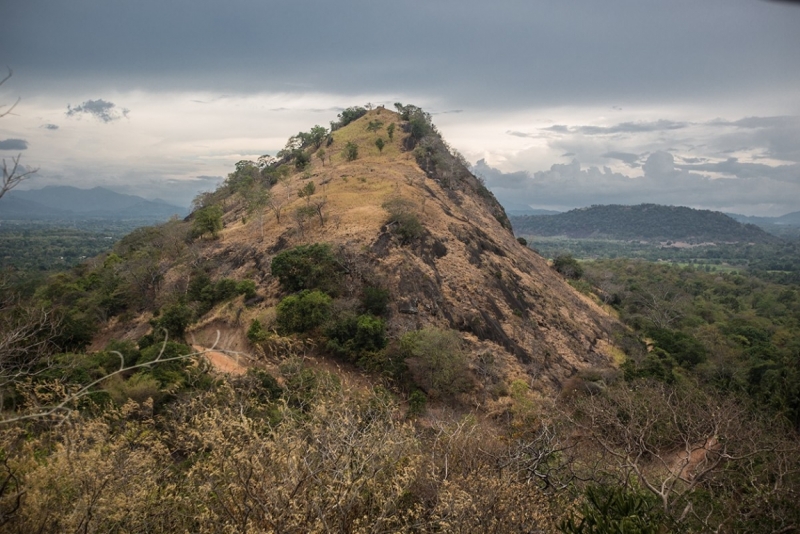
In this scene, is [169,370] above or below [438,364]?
above

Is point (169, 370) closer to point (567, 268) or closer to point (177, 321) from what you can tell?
point (177, 321)

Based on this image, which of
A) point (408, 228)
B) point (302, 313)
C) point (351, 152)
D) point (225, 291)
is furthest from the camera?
point (351, 152)

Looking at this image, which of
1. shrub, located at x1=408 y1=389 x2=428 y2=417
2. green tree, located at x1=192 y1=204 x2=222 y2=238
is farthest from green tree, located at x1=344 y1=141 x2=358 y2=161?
shrub, located at x1=408 y1=389 x2=428 y2=417

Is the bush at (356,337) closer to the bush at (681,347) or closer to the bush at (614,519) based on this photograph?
the bush at (614,519)

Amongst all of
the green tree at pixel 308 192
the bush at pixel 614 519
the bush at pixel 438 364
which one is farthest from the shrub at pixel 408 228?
the bush at pixel 614 519

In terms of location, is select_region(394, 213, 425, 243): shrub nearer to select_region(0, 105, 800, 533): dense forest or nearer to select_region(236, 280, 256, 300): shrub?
select_region(0, 105, 800, 533): dense forest

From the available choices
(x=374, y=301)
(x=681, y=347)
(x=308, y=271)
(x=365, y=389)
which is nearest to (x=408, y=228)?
(x=374, y=301)
